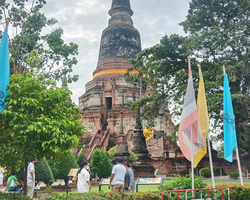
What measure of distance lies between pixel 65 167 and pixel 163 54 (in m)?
8.28

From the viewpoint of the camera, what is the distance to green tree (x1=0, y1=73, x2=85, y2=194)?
6004 mm

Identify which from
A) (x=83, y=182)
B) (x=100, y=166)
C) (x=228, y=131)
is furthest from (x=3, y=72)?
(x=100, y=166)

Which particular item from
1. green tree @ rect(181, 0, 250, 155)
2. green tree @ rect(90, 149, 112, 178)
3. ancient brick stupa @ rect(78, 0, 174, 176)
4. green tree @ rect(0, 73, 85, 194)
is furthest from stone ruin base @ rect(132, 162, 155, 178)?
green tree @ rect(0, 73, 85, 194)

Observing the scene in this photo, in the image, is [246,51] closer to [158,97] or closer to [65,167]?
[158,97]

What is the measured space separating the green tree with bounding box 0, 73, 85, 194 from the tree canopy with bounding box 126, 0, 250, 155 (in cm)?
863

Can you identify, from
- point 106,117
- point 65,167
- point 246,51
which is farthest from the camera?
point 106,117

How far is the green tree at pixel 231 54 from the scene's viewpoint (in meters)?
14.3

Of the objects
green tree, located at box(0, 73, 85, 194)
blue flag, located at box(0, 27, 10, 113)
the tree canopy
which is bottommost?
green tree, located at box(0, 73, 85, 194)

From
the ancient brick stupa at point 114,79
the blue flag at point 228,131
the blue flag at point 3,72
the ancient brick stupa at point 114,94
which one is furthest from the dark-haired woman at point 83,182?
the ancient brick stupa at point 114,79

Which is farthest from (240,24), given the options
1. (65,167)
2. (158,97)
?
(65,167)

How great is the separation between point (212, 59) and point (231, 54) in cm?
108

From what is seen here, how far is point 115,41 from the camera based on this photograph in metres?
33.7

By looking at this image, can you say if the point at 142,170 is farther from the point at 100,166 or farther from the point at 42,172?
the point at 42,172

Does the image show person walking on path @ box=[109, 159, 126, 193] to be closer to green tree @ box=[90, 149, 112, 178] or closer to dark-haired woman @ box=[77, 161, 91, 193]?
dark-haired woman @ box=[77, 161, 91, 193]
